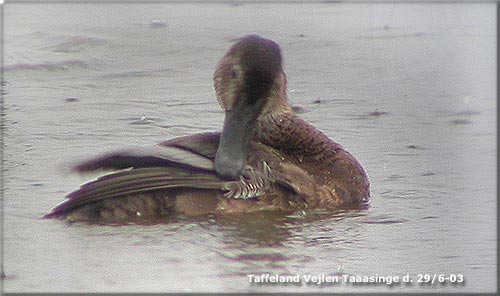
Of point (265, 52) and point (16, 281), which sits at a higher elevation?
point (265, 52)

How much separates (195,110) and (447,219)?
2973mm

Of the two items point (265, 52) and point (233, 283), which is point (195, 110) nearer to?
point (265, 52)

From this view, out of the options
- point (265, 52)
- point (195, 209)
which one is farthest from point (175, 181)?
point (265, 52)

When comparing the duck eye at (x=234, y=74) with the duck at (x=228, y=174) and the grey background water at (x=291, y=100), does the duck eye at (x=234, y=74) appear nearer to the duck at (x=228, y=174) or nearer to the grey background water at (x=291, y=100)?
the duck at (x=228, y=174)

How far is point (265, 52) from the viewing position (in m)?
6.71

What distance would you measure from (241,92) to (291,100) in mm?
2769

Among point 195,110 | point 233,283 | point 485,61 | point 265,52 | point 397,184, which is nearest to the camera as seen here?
point 233,283

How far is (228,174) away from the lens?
6.44 metres

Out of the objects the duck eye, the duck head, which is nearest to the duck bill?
the duck head

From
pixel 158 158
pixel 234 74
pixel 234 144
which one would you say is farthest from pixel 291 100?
pixel 158 158

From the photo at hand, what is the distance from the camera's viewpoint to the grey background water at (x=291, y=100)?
5.61 m

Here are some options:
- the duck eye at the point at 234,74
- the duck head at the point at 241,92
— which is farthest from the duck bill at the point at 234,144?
the duck eye at the point at 234,74

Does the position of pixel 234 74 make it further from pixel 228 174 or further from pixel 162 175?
pixel 162 175

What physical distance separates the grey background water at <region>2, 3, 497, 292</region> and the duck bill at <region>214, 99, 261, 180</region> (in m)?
0.28
